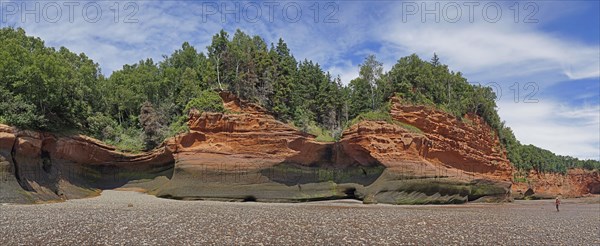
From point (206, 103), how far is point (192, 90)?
5030 mm

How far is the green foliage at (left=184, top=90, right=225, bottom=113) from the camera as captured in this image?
133 feet

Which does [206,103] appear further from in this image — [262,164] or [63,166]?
[63,166]

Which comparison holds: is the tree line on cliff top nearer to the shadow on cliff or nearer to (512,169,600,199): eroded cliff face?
the shadow on cliff

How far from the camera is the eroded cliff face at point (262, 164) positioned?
37.2 metres

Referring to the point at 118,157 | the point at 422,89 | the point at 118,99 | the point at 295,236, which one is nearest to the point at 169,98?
the point at 118,99

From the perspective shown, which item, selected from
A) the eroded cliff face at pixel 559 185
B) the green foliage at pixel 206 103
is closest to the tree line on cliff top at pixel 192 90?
the green foliage at pixel 206 103

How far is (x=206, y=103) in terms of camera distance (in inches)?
1597

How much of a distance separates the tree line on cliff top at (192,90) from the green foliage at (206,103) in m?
0.10

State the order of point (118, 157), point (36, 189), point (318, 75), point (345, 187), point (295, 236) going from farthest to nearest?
1. point (318, 75)
2. point (345, 187)
3. point (118, 157)
4. point (36, 189)
5. point (295, 236)

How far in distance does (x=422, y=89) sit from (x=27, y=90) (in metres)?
41.3

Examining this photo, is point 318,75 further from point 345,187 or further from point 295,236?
point 295,236

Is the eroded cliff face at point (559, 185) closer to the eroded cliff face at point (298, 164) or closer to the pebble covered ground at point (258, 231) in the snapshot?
the eroded cliff face at point (298, 164)

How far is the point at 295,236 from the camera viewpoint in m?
16.4

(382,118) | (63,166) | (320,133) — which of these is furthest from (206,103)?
(382,118)
